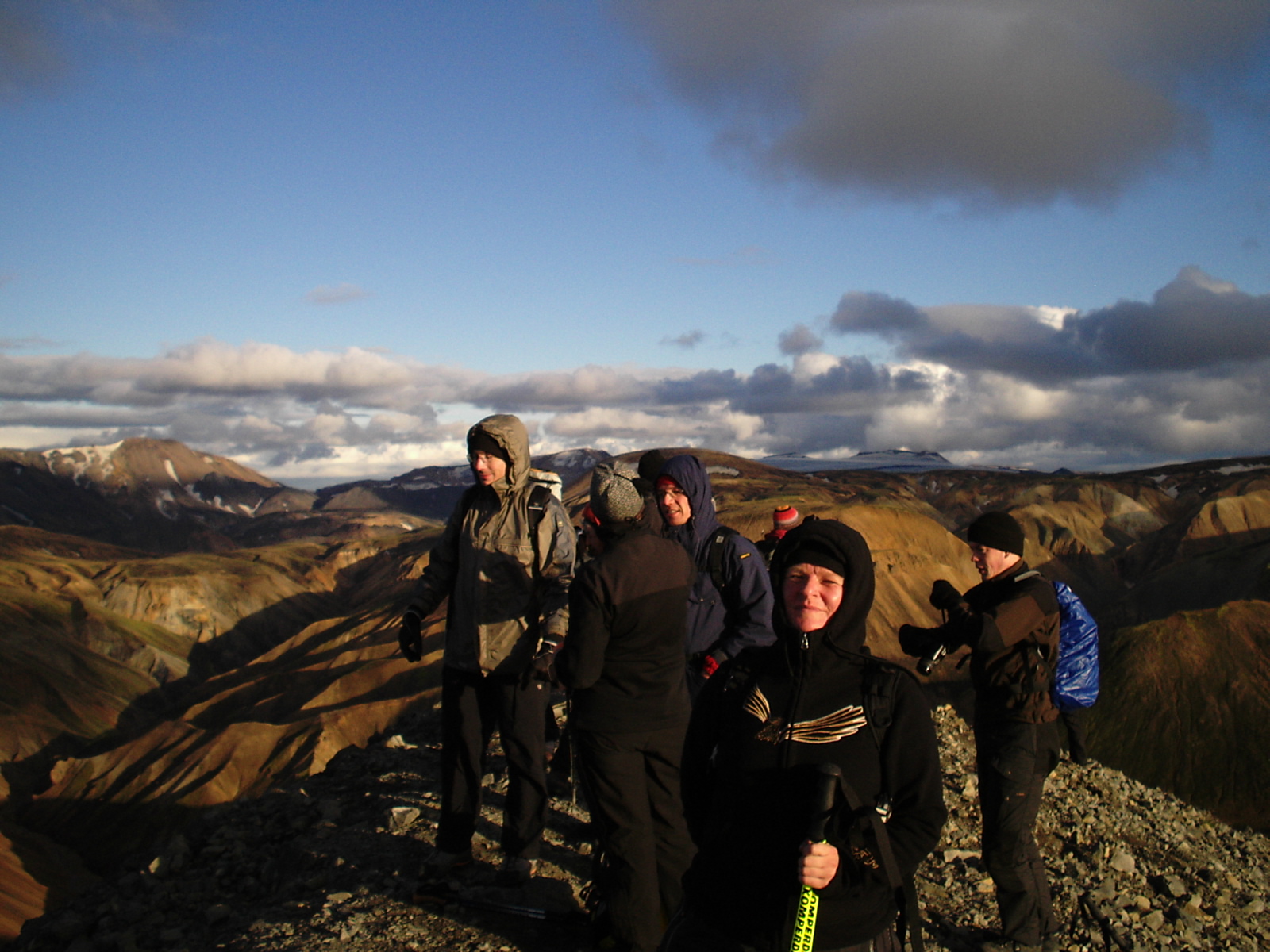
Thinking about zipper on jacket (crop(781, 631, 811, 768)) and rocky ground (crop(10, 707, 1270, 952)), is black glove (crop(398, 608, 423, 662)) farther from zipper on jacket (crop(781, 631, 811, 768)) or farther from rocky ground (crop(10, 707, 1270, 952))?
zipper on jacket (crop(781, 631, 811, 768))

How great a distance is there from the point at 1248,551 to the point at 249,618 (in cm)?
13010

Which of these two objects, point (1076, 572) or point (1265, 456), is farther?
point (1265, 456)

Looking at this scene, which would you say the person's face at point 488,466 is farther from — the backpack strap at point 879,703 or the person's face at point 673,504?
the backpack strap at point 879,703

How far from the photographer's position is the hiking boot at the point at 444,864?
5.34 metres

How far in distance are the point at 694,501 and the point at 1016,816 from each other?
265 cm

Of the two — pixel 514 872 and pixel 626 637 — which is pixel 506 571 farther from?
pixel 514 872

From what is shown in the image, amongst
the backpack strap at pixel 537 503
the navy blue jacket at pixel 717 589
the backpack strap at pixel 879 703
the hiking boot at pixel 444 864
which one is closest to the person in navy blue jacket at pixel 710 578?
the navy blue jacket at pixel 717 589

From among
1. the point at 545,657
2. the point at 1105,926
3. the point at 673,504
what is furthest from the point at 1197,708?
the point at 545,657

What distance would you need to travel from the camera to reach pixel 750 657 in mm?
3047

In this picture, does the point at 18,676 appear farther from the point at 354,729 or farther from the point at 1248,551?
the point at 1248,551

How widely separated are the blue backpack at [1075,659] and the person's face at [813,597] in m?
2.56

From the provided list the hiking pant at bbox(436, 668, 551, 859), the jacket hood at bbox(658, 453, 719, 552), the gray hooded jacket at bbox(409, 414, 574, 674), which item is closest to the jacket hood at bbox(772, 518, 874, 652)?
the gray hooded jacket at bbox(409, 414, 574, 674)

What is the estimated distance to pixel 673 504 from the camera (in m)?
5.90

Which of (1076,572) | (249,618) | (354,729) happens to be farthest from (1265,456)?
(249,618)
